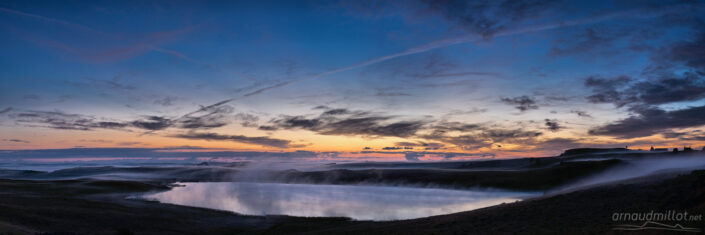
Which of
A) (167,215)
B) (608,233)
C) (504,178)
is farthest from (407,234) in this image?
(504,178)

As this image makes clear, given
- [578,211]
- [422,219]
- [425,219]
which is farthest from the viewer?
[422,219]

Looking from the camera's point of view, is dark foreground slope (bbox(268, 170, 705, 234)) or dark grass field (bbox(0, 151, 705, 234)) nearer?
dark foreground slope (bbox(268, 170, 705, 234))

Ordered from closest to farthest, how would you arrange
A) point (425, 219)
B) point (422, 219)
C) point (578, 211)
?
1. point (578, 211)
2. point (425, 219)
3. point (422, 219)

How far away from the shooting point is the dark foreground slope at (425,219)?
17086 mm

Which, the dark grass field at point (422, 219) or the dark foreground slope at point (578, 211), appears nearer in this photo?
the dark foreground slope at point (578, 211)

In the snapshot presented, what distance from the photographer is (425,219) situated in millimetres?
23766

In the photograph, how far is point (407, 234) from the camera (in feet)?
60.6

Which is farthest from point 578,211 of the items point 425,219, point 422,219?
point 422,219

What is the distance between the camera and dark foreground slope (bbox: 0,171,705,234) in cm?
1709

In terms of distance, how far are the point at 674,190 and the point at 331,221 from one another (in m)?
21.4

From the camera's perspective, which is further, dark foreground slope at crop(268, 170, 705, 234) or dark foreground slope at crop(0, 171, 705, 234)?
dark foreground slope at crop(0, 171, 705, 234)

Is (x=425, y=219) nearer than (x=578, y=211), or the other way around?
(x=578, y=211)

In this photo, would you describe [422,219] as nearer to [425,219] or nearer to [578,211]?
[425,219]

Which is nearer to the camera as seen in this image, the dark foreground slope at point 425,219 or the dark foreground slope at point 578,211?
the dark foreground slope at point 578,211
